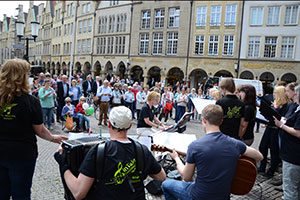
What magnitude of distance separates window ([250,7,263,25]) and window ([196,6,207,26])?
4822 mm

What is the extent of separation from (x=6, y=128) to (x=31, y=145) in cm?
32

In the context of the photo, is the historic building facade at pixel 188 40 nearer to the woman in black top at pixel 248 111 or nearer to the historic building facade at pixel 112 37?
the historic building facade at pixel 112 37

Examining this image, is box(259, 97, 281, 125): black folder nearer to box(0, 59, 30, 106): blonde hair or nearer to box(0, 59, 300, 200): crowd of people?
box(0, 59, 300, 200): crowd of people

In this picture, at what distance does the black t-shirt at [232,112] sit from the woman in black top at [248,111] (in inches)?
8.5

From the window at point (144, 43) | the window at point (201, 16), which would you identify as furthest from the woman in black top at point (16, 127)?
the window at point (144, 43)

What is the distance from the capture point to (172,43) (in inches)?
1149

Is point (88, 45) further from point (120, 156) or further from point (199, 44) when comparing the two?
point (120, 156)

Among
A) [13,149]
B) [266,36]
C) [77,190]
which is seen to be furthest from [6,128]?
[266,36]

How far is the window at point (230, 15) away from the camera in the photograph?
25.4 meters

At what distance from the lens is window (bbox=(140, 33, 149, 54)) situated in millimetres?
31416

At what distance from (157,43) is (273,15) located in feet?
42.1

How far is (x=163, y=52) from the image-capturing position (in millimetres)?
29781

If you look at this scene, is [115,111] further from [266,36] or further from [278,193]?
[266,36]

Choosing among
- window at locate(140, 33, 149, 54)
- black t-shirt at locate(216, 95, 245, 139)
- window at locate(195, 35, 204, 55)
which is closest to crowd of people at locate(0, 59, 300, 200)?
black t-shirt at locate(216, 95, 245, 139)
